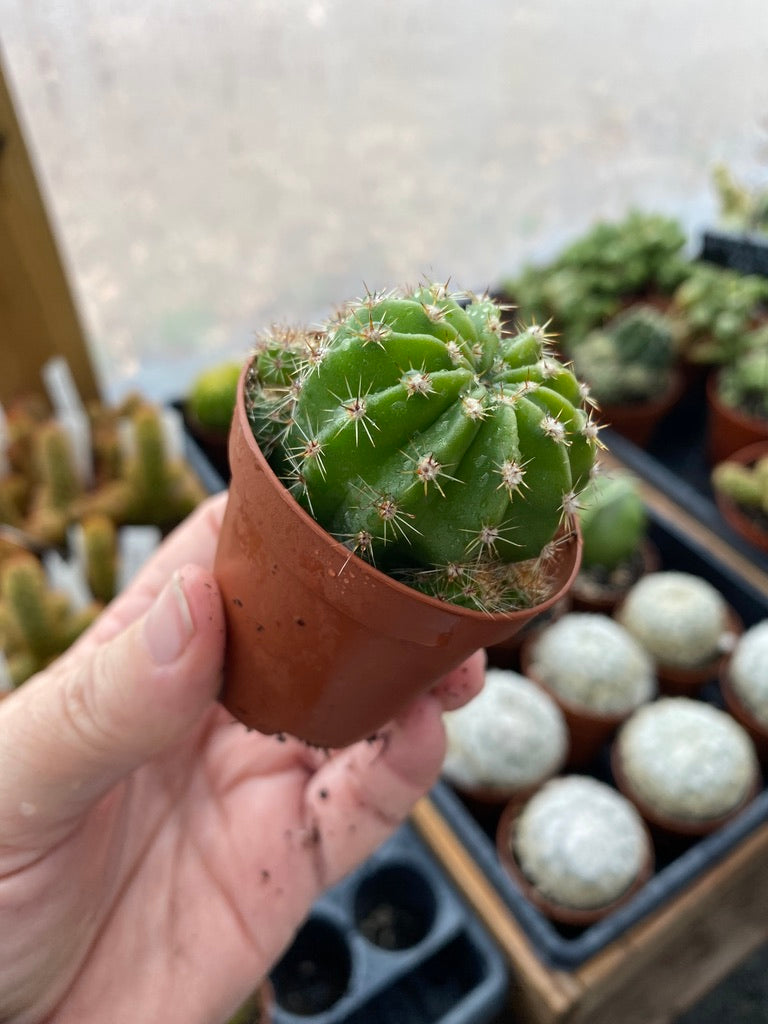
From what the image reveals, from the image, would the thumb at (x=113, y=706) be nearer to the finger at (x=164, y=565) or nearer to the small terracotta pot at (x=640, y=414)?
the finger at (x=164, y=565)

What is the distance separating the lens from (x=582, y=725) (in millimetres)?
1606

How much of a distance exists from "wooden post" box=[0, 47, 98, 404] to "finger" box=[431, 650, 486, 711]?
64.2 inches

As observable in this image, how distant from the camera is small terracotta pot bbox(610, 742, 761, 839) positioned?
1.45 m

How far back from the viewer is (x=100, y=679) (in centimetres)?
74

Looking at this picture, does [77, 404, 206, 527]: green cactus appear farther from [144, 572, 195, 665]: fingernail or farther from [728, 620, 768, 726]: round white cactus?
[728, 620, 768, 726]: round white cactus

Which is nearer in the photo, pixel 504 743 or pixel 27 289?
pixel 504 743

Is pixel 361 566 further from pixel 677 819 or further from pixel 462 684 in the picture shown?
pixel 677 819

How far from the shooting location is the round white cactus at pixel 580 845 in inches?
51.9

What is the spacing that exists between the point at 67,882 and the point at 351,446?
2.12 feet

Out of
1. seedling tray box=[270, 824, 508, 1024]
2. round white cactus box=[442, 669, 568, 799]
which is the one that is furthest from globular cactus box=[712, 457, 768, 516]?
seedling tray box=[270, 824, 508, 1024]

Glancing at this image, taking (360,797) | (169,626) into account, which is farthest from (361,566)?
(360,797)

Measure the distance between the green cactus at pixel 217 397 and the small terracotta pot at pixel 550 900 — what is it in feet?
4.33

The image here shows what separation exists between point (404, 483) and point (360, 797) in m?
0.62

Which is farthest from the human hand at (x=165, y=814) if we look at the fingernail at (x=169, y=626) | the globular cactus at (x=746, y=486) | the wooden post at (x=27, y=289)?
the globular cactus at (x=746, y=486)
